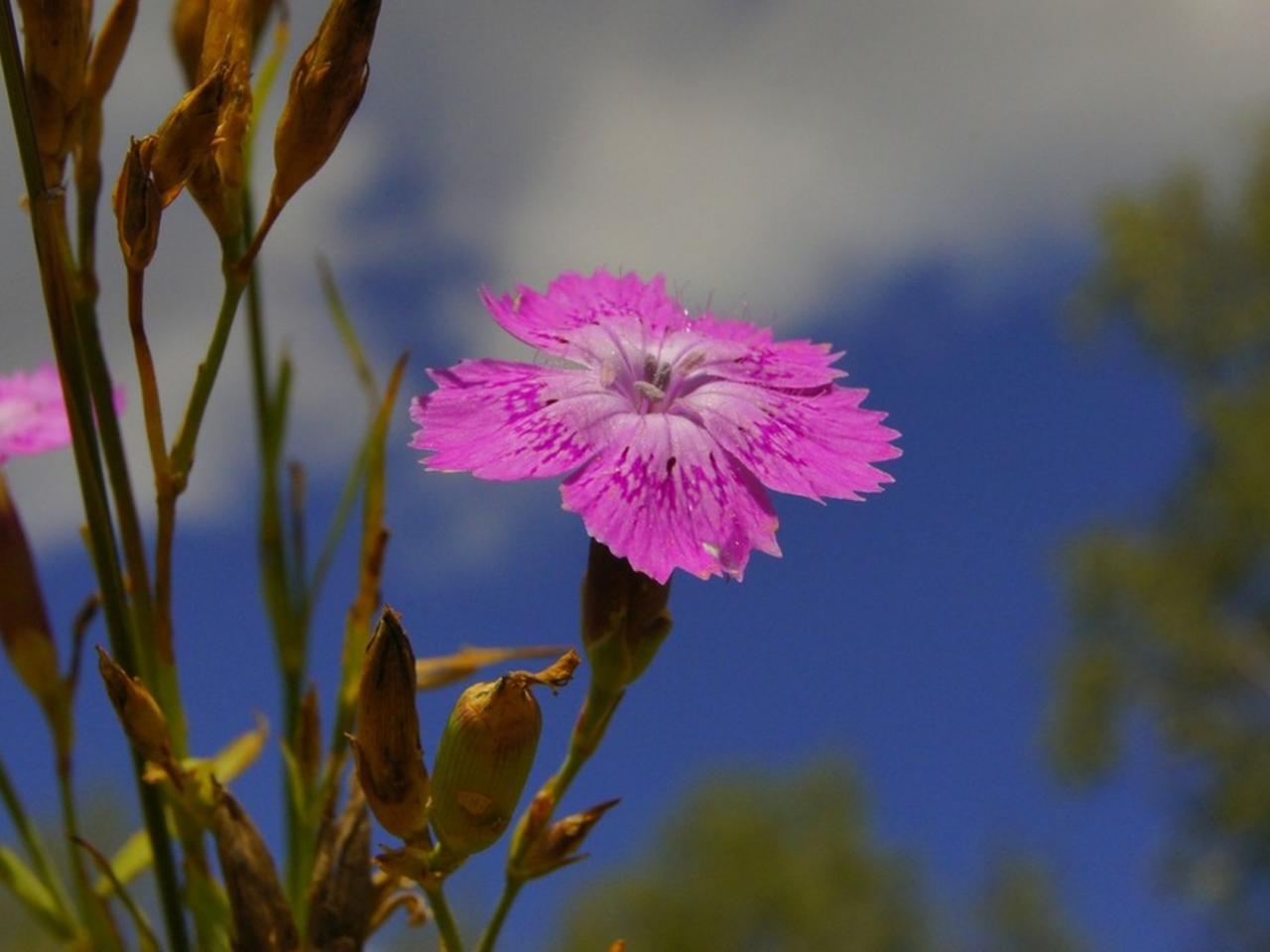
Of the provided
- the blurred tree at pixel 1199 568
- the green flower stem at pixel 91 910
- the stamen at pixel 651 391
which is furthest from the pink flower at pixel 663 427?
the blurred tree at pixel 1199 568

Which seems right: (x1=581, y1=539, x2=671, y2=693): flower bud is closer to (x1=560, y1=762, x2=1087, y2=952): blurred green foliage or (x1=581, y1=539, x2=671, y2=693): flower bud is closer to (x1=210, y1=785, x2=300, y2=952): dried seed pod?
(x1=210, y1=785, x2=300, y2=952): dried seed pod

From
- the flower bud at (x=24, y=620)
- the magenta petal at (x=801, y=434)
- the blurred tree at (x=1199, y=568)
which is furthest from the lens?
the blurred tree at (x=1199, y=568)

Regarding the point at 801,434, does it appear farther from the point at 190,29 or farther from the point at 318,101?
the point at 190,29

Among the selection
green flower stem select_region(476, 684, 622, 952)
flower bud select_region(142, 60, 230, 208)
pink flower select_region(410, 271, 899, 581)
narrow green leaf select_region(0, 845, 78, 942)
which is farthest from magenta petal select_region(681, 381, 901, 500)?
narrow green leaf select_region(0, 845, 78, 942)

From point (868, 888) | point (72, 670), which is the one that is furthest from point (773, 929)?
point (72, 670)

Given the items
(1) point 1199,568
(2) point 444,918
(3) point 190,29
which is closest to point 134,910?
(2) point 444,918

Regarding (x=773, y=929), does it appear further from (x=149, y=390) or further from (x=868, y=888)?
(x=149, y=390)

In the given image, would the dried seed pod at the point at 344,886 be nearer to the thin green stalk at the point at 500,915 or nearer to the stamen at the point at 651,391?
the thin green stalk at the point at 500,915
